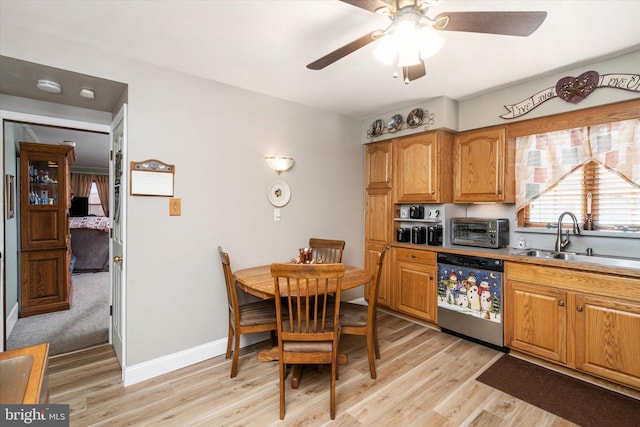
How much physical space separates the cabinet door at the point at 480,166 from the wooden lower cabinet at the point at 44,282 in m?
4.92

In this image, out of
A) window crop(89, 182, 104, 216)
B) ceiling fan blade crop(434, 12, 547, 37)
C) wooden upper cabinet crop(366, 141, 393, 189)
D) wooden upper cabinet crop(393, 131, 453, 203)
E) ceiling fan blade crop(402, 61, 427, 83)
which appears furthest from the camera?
window crop(89, 182, 104, 216)

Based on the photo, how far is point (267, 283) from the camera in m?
2.28

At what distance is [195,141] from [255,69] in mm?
791

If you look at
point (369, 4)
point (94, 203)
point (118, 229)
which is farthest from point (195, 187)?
point (94, 203)

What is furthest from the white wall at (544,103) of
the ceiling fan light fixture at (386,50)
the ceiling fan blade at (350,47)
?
the ceiling fan blade at (350,47)

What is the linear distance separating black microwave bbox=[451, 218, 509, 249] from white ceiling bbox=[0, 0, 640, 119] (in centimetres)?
133

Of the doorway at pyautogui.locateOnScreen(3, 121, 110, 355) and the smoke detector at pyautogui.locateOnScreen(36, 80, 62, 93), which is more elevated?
the smoke detector at pyautogui.locateOnScreen(36, 80, 62, 93)

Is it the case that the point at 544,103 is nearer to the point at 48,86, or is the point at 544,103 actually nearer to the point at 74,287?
the point at 48,86

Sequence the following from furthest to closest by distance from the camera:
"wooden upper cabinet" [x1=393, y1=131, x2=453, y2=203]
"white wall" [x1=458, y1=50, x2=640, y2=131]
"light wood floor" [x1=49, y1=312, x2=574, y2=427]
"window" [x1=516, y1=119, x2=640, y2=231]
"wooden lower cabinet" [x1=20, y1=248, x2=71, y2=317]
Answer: "wooden lower cabinet" [x1=20, y1=248, x2=71, y2=317] → "wooden upper cabinet" [x1=393, y1=131, x2=453, y2=203] → "window" [x1=516, y1=119, x2=640, y2=231] → "white wall" [x1=458, y1=50, x2=640, y2=131] → "light wood floor" [x1=49, y1=312, x2=574, y2=427]

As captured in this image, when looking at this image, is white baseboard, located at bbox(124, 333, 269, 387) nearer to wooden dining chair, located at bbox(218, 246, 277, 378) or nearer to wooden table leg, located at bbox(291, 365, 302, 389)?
wooden dining chair, located at bbox(218, 246, 277, 378)

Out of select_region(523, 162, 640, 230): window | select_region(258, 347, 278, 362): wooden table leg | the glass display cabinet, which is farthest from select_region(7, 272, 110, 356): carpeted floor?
select_region(523, 162, 640, 230): window

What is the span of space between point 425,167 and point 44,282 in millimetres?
4793

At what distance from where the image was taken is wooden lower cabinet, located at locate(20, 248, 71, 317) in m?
3.59

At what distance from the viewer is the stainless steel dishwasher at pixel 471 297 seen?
2.73m
